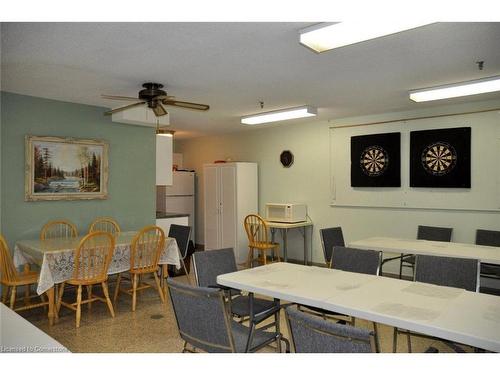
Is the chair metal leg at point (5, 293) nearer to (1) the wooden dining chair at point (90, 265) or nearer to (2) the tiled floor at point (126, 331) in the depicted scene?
(2) the tiled floor at point (126, 331)

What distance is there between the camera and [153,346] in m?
3.06

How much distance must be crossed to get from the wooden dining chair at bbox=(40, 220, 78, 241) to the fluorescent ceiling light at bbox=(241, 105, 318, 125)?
2687 mm

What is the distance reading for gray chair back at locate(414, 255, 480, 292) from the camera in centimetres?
252

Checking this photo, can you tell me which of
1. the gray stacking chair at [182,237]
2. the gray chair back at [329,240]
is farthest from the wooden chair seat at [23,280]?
the gray chair back at [329,240]

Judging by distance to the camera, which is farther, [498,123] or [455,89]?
[498,123]

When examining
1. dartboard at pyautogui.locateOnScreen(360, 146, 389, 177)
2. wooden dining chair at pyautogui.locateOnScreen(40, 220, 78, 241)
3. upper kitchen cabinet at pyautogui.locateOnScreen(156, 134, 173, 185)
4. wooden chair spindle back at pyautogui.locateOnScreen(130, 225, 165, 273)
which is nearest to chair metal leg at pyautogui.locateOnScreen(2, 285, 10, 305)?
wooden dining chair at pyautogui.locateOnScreen(40, 220, 78, 241)

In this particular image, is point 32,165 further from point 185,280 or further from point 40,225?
point 185,280

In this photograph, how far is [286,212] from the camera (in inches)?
235

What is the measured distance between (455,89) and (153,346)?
12.1ft

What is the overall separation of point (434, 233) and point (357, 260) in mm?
2233

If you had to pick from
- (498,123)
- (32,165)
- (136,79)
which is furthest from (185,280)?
(498,123)

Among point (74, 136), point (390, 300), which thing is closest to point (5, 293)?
point (74, 136)

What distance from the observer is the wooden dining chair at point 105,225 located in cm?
471

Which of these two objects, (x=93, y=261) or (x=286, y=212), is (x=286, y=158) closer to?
(x=286, y=212)
